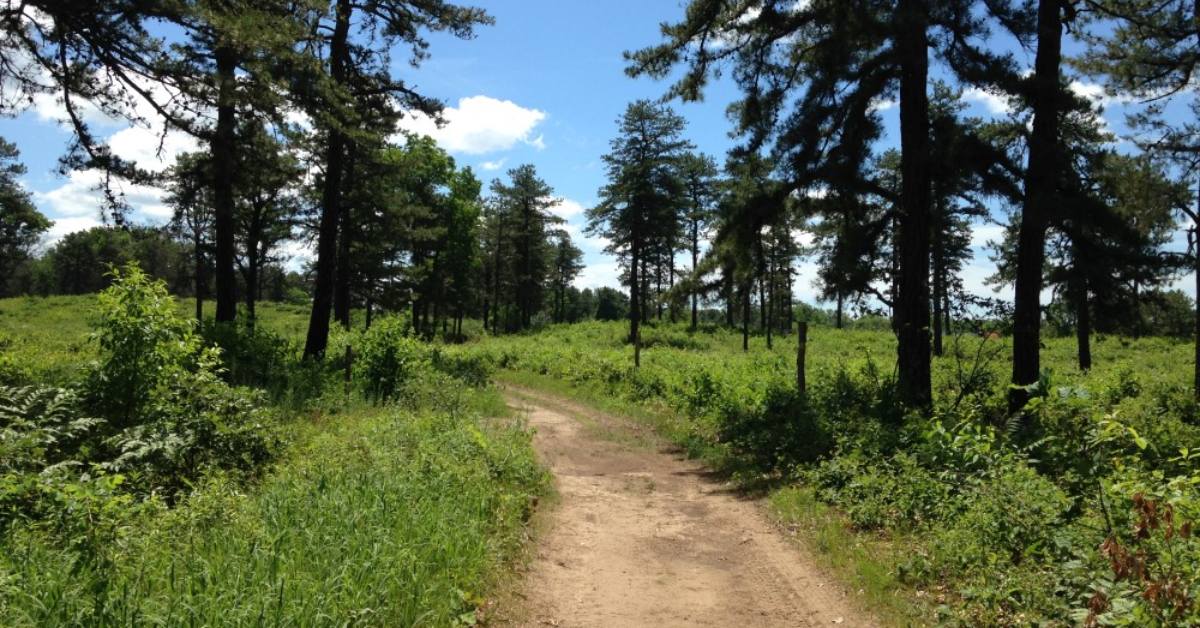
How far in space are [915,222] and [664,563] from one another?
7621mm

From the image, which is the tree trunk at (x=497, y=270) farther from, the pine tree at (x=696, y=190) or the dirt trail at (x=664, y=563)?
the dirt trail at (x=664, y=563)

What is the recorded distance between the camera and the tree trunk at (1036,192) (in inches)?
386

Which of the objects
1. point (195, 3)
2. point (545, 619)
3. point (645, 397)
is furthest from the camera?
point (645, 397)

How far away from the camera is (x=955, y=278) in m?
45.2

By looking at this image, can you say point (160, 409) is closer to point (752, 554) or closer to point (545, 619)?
point (545, 619)

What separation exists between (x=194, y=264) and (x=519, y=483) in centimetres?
4713

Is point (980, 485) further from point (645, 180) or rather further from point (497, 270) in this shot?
point (497, 270)

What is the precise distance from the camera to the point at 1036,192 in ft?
31.8

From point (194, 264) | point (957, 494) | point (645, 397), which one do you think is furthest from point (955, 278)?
point (194, 264)

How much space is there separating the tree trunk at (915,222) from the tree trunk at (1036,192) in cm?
132

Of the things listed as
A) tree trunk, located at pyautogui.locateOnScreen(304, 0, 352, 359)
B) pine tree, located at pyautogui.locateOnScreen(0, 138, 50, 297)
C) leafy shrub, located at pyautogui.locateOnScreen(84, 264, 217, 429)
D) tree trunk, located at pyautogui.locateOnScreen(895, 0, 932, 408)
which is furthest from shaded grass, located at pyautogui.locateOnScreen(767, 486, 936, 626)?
pine tree, located at pyautogui.locateOnScreen(0, 138, 50, 297)

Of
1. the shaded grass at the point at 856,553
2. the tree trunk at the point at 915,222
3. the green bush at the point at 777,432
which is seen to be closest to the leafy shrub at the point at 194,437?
the shaded grass at the point at 856,553

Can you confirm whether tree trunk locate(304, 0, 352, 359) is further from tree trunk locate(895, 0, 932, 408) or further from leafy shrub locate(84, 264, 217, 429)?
tree trunk locate(895, 0, 932, 408)

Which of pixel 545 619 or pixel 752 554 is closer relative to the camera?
pixel 545 619
